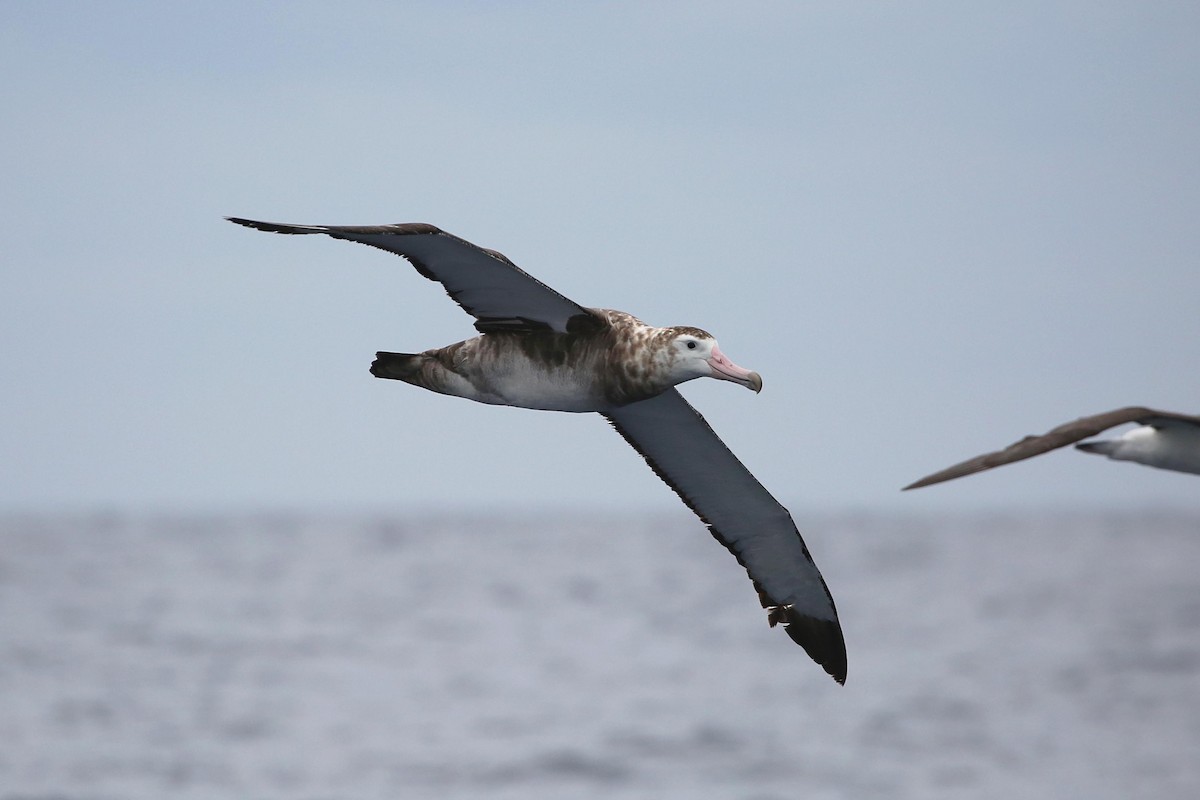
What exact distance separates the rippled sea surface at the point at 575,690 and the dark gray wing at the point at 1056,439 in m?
19.9

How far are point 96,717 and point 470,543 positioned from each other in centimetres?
8681

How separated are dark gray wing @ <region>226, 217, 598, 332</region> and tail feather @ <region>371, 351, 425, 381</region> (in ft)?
1.77

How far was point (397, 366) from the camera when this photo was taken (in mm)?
8703

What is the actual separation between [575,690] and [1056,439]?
31742 mm

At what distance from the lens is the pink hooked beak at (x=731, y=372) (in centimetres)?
774

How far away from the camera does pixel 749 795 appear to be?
88.4 ft

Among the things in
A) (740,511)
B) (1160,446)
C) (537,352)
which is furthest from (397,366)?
(1160,446)

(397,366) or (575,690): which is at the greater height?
(397,366)

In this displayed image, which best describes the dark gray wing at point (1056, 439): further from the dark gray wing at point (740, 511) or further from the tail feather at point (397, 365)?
the tail feather at point (397, 365)

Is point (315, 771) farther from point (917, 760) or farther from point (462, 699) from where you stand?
point (917, 760)

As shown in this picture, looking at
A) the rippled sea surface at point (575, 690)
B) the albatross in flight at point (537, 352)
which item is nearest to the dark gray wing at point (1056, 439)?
the albatross in flight at point (537, 352)

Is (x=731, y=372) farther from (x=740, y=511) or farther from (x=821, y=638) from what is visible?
(x=821, y=638)

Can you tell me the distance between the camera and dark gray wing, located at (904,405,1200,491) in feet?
22.6

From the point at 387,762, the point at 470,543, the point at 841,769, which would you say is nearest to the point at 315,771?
the point at 387,762
